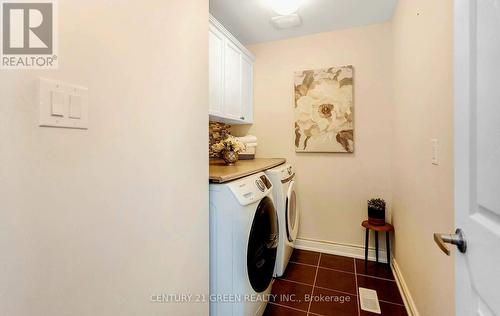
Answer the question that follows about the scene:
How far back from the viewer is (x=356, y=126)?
240 centimetres

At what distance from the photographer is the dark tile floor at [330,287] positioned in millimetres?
1652

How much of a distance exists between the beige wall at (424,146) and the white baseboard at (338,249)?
38 centimetres

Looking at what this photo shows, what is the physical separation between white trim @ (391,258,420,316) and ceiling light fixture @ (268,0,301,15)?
95.2 inches

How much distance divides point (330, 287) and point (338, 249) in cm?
67

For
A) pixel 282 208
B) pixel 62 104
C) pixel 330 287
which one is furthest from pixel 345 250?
pixel 62 104

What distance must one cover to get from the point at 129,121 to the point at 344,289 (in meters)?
2.01

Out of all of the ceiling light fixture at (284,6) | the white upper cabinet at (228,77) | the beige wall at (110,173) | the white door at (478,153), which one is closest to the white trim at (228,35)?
the white upper cabinet at (228,77)

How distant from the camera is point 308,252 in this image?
2.55 meters

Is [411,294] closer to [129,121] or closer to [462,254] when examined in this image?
[462,254]

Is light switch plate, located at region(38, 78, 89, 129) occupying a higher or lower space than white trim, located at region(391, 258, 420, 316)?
higher

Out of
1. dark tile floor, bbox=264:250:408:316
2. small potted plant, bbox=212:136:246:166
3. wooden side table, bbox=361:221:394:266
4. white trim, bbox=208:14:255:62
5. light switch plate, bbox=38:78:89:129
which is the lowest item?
dark tile floor, bbox=264:250:408:316

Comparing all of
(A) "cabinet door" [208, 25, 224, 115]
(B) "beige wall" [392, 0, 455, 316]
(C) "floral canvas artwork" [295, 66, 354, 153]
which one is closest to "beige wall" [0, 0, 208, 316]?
(A) "cabinet door" [208, 25, 224, 115]

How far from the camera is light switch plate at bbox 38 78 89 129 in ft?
1.93

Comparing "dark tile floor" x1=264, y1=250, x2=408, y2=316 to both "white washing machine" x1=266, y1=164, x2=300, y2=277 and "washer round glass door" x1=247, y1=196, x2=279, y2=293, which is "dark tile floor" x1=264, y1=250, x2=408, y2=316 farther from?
"washer round glass door" x1=247, y1=196, x2=279, y2=293
